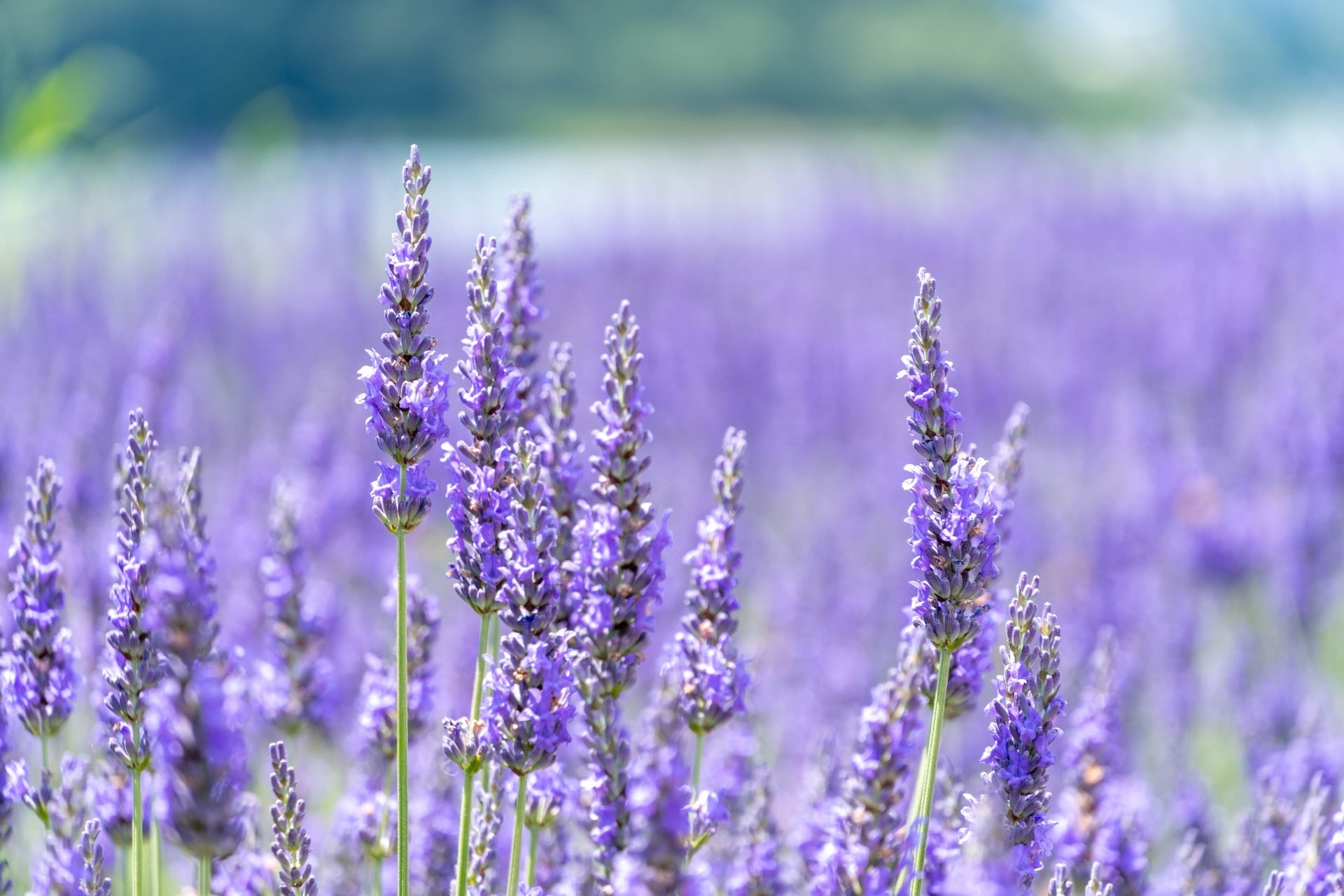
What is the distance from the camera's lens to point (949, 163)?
16.9m

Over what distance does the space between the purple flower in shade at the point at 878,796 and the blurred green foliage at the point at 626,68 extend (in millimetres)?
30238

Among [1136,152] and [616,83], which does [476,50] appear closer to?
[616,83]

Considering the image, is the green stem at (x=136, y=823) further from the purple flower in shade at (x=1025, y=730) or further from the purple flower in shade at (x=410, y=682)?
the purple flower in shade at (x=1025, y=730)

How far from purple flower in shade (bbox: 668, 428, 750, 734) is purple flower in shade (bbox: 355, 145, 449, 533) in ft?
1.41

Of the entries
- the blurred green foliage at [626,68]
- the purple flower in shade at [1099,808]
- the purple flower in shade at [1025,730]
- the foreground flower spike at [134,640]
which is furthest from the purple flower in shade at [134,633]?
the blurred green foliage at [626,68]

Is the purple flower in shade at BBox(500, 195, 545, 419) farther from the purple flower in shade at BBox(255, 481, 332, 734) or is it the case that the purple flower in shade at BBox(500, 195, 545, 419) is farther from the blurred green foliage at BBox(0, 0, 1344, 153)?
the blurred green foliage at BBox(0, 0, 1344, 153)

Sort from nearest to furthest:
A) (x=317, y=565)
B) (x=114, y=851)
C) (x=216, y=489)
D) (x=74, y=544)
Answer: (x=114, y=851), (x=74, y=544), (x=317, y=565), (x=216, y=489)

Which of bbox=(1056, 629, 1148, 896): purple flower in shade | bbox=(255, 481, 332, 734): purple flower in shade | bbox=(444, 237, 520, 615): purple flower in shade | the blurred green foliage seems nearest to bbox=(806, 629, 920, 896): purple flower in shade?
bbox=(1056, 629, 1148, 896): purple flower in shade

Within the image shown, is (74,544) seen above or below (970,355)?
below

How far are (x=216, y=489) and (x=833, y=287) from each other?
6128mm

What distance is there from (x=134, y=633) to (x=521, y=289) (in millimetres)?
787

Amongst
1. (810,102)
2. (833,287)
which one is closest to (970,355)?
(833,287)

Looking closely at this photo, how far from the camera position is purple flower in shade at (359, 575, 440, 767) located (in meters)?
2.18

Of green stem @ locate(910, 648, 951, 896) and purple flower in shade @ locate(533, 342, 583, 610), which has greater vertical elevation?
purple flower in shade @ locate(533, 342, 583, 610)
